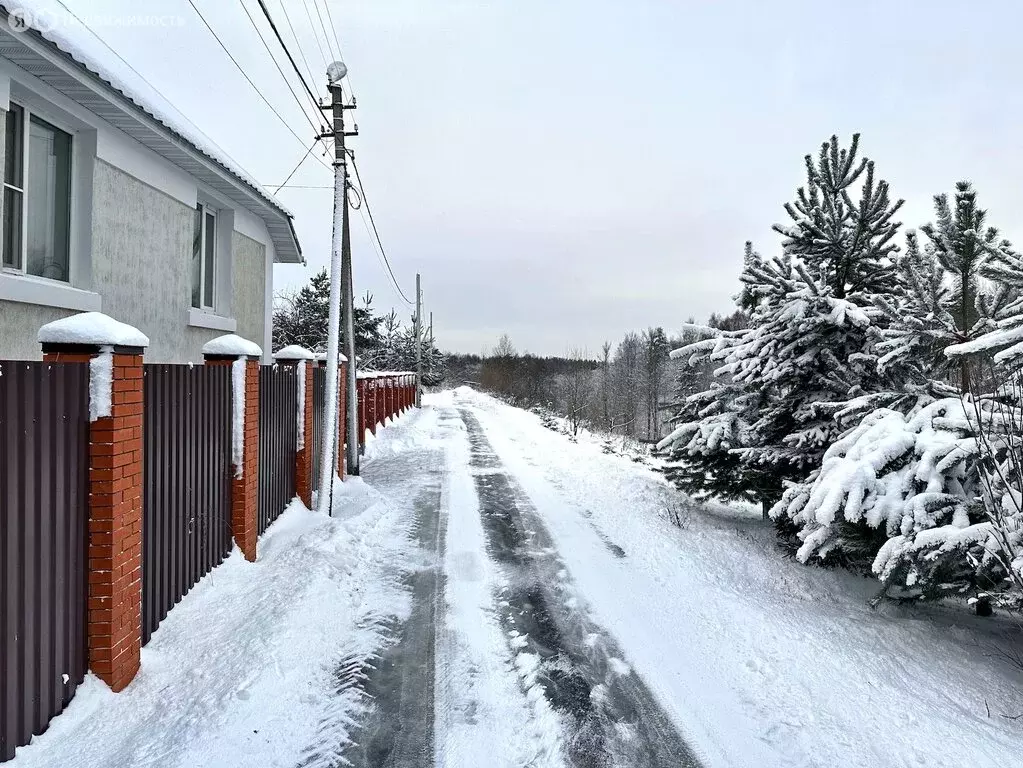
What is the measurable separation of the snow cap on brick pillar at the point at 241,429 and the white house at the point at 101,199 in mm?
1563

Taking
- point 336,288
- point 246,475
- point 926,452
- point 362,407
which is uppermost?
point 336,288

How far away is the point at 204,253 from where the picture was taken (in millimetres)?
8539

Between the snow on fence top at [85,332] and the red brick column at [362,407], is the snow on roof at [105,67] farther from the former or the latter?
the red brick column at [362,407]

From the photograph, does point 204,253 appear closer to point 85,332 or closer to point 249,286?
point 249,286

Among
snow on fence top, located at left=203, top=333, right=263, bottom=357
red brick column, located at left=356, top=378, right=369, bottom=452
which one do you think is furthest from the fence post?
snow on fence top, located at left=203, top=333, right=263, bottom=357

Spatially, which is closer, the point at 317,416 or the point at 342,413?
the point at 317,416

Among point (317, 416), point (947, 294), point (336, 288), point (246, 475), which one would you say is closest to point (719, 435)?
point (947, 294)

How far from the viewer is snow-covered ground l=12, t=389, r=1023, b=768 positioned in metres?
2.80

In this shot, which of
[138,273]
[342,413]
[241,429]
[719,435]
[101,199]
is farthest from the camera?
[342,413]

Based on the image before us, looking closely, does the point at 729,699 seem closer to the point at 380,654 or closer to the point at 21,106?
the point at 380,654

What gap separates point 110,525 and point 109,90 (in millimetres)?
4294

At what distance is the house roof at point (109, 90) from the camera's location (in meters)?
4.25

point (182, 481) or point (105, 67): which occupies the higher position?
point (105, 67)

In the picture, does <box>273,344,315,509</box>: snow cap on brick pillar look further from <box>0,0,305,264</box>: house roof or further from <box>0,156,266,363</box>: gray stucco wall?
Result: <box>0,0,305,264</box>: house roof
